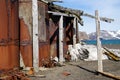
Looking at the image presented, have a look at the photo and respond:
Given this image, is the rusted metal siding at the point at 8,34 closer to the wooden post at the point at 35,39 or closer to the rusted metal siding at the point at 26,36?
the wooden post at the point at 35,39

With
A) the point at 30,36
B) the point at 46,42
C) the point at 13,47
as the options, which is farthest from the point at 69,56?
the point at 13,47

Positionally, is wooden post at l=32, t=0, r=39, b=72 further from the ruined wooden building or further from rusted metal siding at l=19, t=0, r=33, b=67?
rusted metal siding at l=19, t=0, r=33, b=67

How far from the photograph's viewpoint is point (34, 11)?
15.4 m

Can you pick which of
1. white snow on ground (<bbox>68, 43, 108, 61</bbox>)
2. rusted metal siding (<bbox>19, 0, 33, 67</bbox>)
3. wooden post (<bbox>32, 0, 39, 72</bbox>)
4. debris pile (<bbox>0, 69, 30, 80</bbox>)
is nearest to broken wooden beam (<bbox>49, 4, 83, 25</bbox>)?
white snow on ground (<bbox>68, 43, 108, 61</bbox>)

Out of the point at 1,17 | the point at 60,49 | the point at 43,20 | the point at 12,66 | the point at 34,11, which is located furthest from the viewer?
the point at 60,49

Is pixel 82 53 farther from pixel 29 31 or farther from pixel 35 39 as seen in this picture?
pixel 35 39

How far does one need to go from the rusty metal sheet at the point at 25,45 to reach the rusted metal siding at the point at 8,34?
199cm

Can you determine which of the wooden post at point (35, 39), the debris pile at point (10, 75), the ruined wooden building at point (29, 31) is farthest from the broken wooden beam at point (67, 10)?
the debris pile at point (10, 75)

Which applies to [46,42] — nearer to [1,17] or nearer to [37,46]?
[37,46]

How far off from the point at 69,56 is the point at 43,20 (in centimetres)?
446

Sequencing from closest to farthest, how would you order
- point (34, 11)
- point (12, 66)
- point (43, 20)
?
point (12, 66) → point (34, 11) → point (43, 20)

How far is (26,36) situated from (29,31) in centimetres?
26

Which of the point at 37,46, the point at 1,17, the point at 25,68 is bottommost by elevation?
the point at 25,68

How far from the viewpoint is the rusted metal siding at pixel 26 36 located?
15.6 metres
